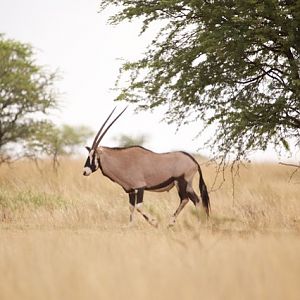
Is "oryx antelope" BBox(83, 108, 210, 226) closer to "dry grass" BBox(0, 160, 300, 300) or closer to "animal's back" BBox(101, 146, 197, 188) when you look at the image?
"animal's back" BBox(101, 146, 197, 188)

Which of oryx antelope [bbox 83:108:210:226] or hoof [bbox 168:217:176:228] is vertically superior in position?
oryx antelope [bbox 83:108:210:226]

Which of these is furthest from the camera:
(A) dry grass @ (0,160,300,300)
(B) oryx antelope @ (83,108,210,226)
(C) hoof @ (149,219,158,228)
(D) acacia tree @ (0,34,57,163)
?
(D) acacia tree @ (0,34,57,163)

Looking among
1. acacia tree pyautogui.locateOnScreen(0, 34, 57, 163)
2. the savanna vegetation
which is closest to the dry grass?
the savanna vegetation

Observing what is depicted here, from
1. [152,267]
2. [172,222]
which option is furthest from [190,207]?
[152,267]

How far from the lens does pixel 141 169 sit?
11.7m

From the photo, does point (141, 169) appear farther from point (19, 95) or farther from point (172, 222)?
point (19, 95)

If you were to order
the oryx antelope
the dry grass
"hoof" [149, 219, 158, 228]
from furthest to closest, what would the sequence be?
1. the oryx antelope
2. "hoof" [149, 219, 158, 228]
3. the dry grass

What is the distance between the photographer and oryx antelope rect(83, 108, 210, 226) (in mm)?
11617

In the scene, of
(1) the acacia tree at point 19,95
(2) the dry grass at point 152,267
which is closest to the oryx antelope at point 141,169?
(2) the dry grass at point 152,267

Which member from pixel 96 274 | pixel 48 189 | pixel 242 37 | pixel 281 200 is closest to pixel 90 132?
pixel 48 189

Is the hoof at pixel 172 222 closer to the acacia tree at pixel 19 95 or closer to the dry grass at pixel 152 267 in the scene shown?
the dry grass at pixel 152 267

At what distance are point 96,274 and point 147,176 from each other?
642 cm

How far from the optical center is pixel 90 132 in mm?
52844

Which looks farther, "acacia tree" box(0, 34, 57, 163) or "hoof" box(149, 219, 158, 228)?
"acacia tree" box(0, 34, 57, 163)
